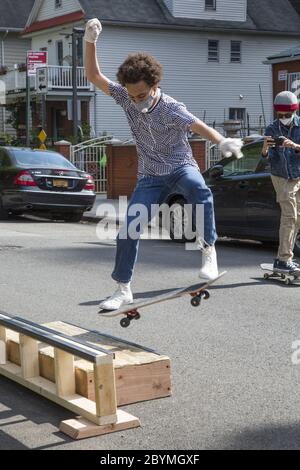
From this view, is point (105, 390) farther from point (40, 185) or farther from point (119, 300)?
point (40, 185)

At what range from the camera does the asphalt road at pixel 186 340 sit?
4887 mm

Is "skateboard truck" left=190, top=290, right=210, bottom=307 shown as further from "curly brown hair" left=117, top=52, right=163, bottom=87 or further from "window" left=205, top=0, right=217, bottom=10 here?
"window" left=205, top=0, right=217, bottom=10

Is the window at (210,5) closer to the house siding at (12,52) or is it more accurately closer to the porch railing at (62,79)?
the porch railing at (62,79)

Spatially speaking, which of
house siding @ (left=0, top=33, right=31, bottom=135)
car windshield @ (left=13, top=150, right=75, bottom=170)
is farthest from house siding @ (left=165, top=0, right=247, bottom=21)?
car windshield @ (left=13, top=150, right=75, bottom=170)

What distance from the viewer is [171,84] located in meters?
44.5

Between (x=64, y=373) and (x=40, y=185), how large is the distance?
42.6ft

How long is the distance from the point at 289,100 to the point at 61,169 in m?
9.52

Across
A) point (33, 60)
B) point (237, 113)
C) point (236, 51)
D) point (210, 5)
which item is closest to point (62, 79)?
point (210, 5)

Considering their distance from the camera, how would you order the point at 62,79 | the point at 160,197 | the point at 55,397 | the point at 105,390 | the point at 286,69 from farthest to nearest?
the point at 62,79
the point at 286,69
the point at 160,197
the point at 55,397
the point at 105,390

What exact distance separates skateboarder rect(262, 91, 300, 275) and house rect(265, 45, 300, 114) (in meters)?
25.0

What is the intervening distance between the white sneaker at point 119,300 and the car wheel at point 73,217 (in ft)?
42.0

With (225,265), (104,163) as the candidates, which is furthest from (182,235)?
(104,163)

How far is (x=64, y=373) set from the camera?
527 centimetres
